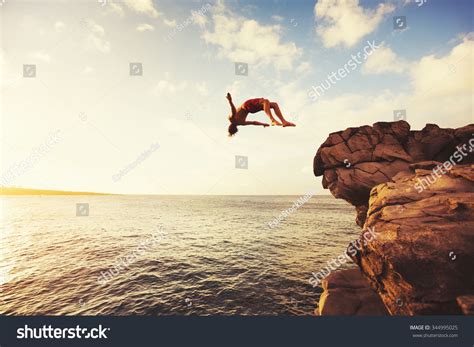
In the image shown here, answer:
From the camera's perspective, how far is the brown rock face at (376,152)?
42.3ft

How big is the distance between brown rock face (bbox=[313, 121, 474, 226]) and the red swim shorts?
929 cm

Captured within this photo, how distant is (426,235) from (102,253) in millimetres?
28406

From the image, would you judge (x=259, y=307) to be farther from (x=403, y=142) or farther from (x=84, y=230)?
(x=84, y=230)

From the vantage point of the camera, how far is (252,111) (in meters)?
7.00

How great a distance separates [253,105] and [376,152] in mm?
10545

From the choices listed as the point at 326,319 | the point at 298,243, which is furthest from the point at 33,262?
the point at 298,243
